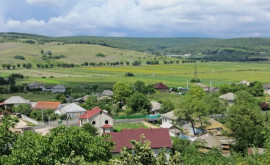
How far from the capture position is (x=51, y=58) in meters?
182

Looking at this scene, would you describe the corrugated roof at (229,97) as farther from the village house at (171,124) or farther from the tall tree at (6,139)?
the tall tree at (6,139)

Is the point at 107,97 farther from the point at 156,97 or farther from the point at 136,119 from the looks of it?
the point at 136,119

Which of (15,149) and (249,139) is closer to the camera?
(15,149)

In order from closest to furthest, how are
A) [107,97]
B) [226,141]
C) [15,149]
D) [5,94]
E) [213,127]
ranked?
[15,149], [226,141], [213,127], [107,97], [5,94]

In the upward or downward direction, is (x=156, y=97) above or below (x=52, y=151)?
below

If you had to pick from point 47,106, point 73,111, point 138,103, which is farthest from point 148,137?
point 47,106

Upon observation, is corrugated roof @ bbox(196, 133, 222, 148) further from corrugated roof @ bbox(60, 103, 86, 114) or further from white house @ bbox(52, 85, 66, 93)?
white house @ bbox(52, 85, 66, 93)

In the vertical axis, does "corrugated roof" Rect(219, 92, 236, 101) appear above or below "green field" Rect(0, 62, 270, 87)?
above

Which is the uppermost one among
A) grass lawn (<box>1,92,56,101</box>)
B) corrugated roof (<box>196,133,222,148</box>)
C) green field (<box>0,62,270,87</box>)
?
corrugated roof (<box>196,133,222,148</box>)

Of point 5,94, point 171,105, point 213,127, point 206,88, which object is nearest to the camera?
point 213,127

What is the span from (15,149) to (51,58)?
173140 millimetres

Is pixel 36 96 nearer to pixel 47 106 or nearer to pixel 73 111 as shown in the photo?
pixel 47 106

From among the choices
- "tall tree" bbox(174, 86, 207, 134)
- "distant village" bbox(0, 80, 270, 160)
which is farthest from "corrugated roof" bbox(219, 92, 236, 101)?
"tall tree" bbox(174, 86, 207, 134)

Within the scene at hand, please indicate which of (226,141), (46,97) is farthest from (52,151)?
(46,97)
